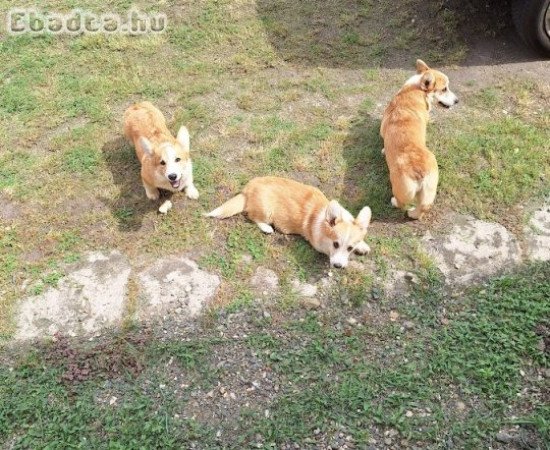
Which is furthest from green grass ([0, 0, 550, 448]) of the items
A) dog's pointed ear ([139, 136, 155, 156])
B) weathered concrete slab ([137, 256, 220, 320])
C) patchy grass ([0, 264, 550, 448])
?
dog's pointed ear ([139, 136, 155, 156])

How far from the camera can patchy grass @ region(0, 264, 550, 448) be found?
3193 millimetres

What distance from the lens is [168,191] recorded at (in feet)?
15.7

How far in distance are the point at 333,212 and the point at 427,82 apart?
1958 mm

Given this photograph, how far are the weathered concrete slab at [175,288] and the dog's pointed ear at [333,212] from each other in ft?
3.41

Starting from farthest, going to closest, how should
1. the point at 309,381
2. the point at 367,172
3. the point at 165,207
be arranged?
the point at 367,172 → the point at 165,207 → the point at 309,381

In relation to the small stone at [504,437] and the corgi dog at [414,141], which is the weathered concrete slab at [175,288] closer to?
the corgi dog at [414,141]

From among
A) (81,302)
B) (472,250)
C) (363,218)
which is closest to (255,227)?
(363,218)

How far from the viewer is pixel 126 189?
4898mm

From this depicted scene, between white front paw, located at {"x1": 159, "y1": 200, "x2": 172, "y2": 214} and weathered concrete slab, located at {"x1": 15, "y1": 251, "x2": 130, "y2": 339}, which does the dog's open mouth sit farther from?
weathered concrete slab, located at {"x1": 15, "y1": 251, "x2": 130, "y2": 339}

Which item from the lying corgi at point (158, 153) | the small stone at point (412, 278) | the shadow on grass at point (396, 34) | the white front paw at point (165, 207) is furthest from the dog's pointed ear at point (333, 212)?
the shadow on grass at point (396, 34)

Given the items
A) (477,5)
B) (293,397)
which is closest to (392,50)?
(477,5)

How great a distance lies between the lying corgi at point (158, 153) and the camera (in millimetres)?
4176

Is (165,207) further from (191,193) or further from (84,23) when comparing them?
(84,23)

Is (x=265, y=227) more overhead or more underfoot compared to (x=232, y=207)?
more underfoot
